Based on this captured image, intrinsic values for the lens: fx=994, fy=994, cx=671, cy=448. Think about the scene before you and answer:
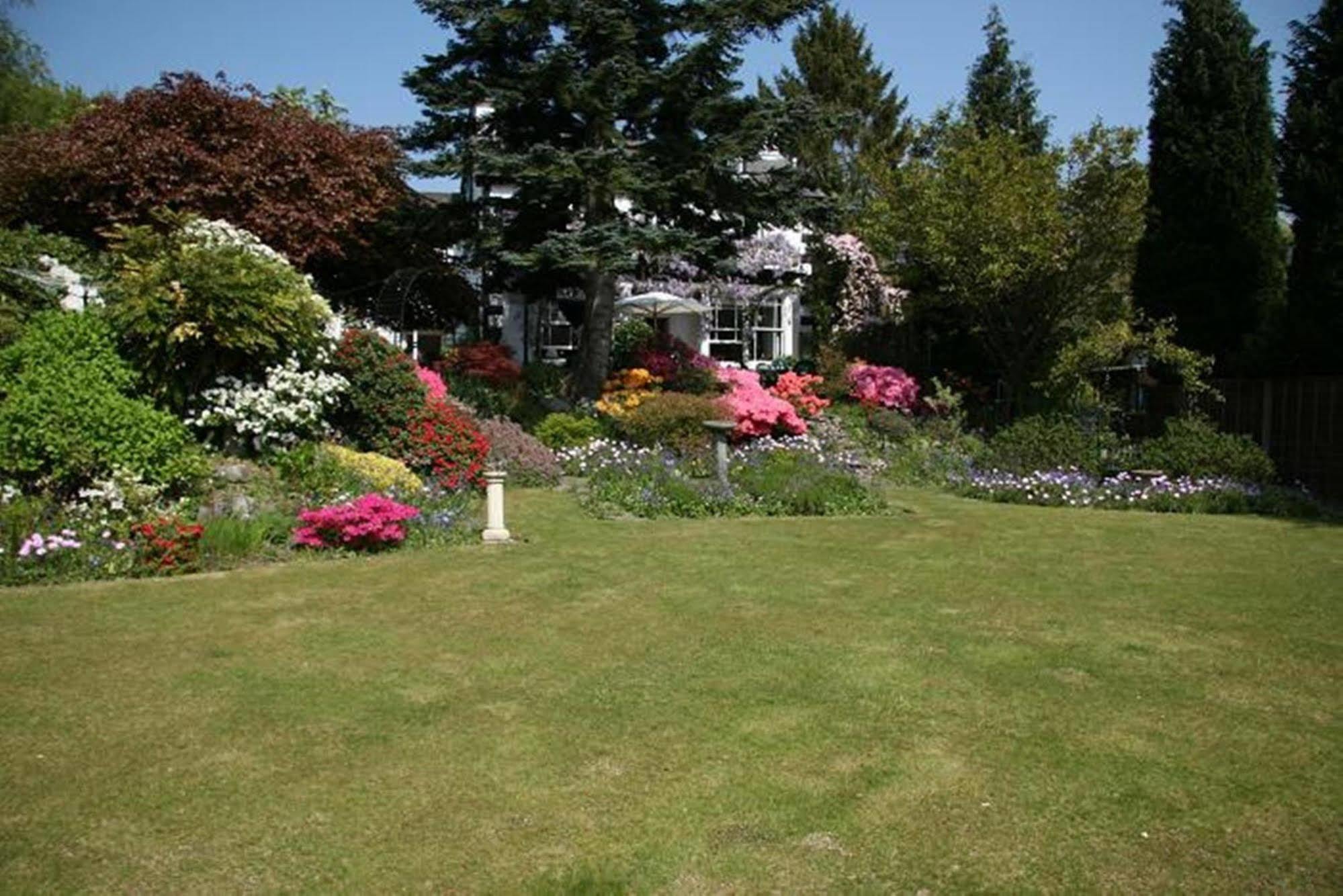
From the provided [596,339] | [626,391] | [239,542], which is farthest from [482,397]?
[239,542]

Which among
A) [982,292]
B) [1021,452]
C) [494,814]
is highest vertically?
[982,292]

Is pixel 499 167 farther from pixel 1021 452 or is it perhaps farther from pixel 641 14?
pixel 1021 452

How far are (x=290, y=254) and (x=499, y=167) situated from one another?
424 cm

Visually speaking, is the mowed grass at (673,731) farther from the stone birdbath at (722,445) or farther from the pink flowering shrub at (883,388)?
A: the pink flowering shrub at (883,388)

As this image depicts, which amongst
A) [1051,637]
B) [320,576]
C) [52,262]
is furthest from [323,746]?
[52,262]

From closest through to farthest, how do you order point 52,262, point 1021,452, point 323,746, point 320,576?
1. point 323,746
2. point 320,576
3. point 52,262
4. point 1021,452

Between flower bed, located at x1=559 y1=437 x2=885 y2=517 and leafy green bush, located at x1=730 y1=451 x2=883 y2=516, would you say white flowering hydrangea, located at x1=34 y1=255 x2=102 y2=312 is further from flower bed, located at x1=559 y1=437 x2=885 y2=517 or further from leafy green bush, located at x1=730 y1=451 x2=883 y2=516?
leafy green bush, located at x1=730 y1=451 x2=883 y2=516

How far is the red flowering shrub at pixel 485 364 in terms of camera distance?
60.1 feet

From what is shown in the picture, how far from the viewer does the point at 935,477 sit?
15477 mm

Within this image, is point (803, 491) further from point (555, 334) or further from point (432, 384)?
point (555, 334)

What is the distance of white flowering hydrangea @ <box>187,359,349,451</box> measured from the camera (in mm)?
11078

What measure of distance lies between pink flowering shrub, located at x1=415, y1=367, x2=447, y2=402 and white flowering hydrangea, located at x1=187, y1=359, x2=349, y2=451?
5.27 ft

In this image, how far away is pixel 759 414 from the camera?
53.6 ft

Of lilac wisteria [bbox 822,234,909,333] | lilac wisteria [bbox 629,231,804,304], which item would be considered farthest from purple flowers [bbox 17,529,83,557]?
lilac wisteria [bbox 822,234,909,333]
